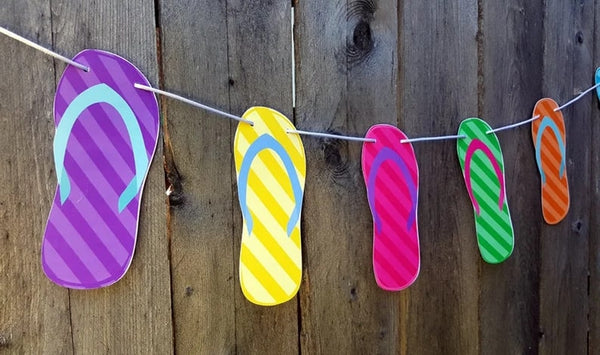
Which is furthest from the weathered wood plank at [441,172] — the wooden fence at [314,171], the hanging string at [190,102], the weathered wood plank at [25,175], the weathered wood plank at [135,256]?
the weathered wood plank at [25,175]

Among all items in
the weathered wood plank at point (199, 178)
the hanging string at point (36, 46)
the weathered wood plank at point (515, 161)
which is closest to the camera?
the hanging string at point (36, 46)

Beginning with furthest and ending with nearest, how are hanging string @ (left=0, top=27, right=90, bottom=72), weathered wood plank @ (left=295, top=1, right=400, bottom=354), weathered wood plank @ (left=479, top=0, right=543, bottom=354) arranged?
1. weathered wood plank @ (left=479, top=0, right=543, bottom=354)
2. weathered wood plank @ (left=295, top=1, right=400, bottom=354)
3. hanging string @ (left=0, top=27, right=90, bottom=72)

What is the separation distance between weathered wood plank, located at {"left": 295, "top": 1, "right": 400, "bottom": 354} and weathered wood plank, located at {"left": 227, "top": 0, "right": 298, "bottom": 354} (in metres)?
0.02

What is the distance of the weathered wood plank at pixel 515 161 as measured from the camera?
100 cm

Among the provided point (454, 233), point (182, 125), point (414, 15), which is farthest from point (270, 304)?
point (414, 15)

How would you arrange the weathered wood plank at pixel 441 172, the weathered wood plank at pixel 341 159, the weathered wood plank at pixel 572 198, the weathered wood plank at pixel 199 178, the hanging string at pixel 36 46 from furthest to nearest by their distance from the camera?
the weathered wood plank at pixel 572 198 < the weathered wood plank at pixel 441 172 < the weathered wood plank at pixel 341 159 < the weathered wood plank at pixel 199 178 < the hanging string at pixel 36 46

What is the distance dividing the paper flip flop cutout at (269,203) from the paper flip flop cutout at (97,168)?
0.14m

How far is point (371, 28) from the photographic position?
0.84 meters

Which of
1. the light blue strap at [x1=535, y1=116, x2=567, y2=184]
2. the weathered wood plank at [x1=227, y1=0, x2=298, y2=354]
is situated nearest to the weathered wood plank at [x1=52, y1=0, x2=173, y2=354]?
the weathered wood plank at [x1=227, y1=0, x2=298, y2=354]

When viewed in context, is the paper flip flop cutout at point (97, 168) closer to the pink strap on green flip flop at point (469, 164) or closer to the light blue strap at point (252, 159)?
the light blue strap at point (252, 159)

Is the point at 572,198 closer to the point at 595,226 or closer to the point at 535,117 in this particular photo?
the point at 595,226

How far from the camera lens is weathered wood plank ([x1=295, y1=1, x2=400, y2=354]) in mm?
791

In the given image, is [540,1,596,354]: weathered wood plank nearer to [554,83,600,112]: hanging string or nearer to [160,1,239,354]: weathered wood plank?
[554,83,600,112]: hanging string

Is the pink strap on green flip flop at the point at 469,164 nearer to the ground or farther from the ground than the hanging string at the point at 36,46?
nearer to the ground
